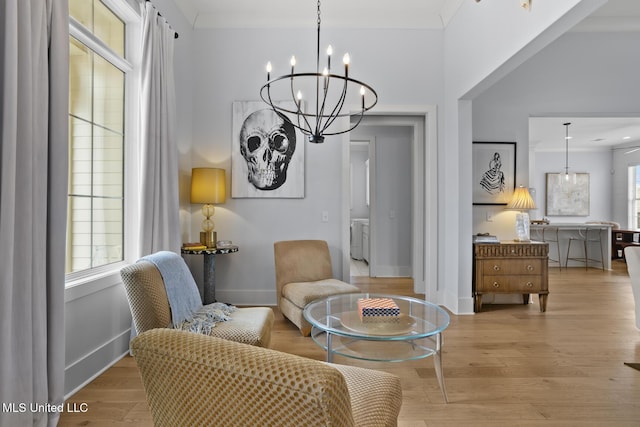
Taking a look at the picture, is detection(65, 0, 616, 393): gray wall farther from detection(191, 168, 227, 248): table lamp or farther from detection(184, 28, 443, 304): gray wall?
detection(191, 168, 227, 248): table lamp

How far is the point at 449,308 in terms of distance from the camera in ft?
12.8

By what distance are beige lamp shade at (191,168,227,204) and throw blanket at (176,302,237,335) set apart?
4.36 ft

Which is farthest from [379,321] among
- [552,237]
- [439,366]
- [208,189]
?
[552,237]

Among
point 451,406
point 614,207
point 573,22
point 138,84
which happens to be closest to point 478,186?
point 573,22

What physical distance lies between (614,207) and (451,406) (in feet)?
32.2

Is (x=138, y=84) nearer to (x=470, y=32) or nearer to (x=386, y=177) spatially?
(x=470, y=32)

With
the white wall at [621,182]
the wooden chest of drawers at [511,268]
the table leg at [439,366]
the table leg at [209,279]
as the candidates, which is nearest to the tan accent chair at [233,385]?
the table leg at [439,366]

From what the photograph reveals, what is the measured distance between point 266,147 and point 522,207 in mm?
2899

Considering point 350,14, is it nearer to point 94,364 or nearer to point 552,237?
point 94,364

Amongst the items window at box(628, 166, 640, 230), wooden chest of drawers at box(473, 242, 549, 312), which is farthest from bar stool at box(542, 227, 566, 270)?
wooden chest of drawers at box(473, 242, 549, 312)

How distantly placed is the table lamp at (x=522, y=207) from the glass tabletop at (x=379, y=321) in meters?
2.09

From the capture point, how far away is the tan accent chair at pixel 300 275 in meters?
3.16

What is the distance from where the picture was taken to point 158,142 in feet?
9.65

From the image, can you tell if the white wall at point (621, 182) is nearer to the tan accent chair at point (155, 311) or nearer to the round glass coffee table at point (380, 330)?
the round glass coffee table at point (380, 330)
